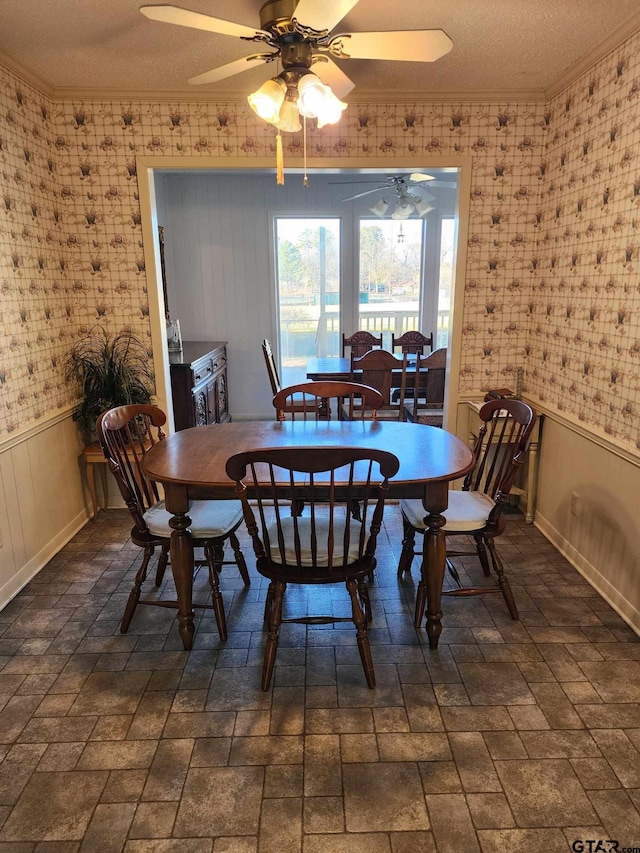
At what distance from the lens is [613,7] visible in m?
2.20

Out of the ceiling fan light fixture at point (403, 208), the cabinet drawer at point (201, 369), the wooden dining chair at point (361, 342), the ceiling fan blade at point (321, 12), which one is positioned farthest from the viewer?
the wooden dining chair at point (361, 342)

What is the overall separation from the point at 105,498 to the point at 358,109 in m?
2.91

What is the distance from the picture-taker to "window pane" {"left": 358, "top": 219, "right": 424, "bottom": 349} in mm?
5789

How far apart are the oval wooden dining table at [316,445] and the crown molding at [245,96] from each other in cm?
197

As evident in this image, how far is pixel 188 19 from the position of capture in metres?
1.73

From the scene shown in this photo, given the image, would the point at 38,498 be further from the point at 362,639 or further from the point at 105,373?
the point at 362,639

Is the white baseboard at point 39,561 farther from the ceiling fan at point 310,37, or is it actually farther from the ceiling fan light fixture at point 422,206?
the ceiling fan light fixture at point 422,206

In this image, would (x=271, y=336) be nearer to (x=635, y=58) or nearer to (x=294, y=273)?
(x=294, y=273)

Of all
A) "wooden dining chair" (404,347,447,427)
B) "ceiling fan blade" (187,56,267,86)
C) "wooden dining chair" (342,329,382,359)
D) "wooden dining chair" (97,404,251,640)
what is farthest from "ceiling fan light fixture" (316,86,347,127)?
"wooden dining chair" (342,329,382,359)

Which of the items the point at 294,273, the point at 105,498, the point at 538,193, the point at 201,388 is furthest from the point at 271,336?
the point at 538,193

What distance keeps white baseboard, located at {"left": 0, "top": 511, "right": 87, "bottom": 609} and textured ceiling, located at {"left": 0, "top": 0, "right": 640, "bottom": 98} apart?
2441mm

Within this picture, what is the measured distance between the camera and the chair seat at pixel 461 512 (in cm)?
231

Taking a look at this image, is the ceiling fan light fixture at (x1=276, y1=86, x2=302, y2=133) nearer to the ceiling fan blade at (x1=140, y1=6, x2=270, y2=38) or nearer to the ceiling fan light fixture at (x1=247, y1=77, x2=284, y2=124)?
the ceiling fan light fixture at (x1=247, y1=77, x2=284, y2=124)

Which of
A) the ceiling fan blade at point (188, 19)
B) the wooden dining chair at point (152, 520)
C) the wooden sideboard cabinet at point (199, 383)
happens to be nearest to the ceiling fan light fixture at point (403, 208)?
the wooden sideboard cabinet at point (199, 383)
